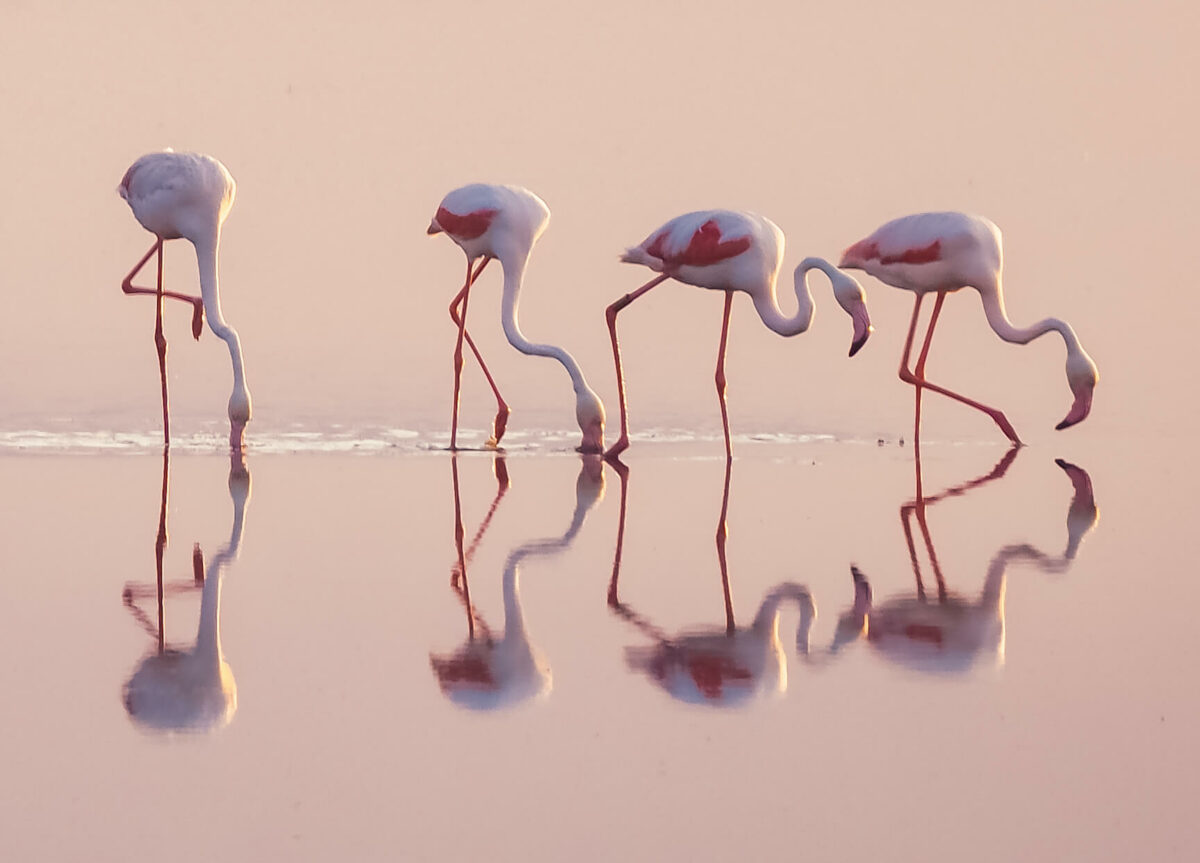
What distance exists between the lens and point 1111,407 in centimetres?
1428

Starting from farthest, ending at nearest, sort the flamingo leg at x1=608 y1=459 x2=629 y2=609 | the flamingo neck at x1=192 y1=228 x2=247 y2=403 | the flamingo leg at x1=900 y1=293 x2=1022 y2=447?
the flamingo leg at x1=900 y1=293 x2=1022 y2=447 < the flamingo neck at x1=192 y1=228 x2=247 y2=403 < the flamingo leg at x1=608 y1=459 x2=629 y2=609

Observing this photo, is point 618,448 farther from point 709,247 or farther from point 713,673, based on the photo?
point 713,673

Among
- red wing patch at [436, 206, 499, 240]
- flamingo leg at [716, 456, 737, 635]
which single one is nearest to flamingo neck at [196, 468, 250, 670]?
flamingo leg at [716, 456, 737, 635]

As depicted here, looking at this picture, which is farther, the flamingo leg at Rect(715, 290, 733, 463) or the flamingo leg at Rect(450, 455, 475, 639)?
the flamingo leg at Rect(715, 290, 733, 463)

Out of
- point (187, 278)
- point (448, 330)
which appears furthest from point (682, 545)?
point (187, 278)

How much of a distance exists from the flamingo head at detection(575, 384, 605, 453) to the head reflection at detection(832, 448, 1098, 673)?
3131mm

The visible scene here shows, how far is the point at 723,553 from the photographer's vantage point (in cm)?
778

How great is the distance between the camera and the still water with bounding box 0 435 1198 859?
173 inches

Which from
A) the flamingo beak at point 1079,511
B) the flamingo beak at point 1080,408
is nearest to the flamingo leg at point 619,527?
the flamingo beak at point 1079,511

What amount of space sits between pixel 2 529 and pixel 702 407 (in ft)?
21.8

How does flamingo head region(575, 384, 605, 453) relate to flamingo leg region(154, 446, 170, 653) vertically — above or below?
above

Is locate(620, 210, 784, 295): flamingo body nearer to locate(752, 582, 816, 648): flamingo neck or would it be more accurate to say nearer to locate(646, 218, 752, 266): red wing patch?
locate(646, 218, 752, 266): red wing patch

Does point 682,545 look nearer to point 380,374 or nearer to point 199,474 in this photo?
point 199,474

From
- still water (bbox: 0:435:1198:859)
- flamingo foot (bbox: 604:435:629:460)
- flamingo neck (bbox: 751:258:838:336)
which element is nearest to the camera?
still water (bbox: 0:435:1198:859)
